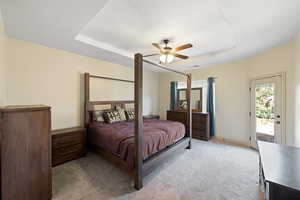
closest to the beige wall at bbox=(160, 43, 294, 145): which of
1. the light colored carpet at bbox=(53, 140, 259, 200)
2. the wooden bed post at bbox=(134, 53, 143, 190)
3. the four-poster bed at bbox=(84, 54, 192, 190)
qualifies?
the light colored carpet at bbox=(53, 140, 259, 200)

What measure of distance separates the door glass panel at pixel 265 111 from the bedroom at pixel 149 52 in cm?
31

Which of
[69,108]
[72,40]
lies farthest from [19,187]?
[72,40]

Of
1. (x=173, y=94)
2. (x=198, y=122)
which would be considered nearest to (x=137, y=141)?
(x=198, y=122)

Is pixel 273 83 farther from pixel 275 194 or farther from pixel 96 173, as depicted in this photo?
pixel 96 173

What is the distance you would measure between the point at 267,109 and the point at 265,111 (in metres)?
0.08

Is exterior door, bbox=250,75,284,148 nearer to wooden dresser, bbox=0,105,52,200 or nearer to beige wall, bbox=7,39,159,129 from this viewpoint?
beige wall, bbox=7,39,159,129

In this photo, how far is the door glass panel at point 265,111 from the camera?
3412 mm

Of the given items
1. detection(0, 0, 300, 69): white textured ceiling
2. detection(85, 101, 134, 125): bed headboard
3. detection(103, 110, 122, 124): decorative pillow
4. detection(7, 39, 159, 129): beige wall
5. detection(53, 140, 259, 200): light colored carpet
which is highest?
detection(0, 0, 300, 69): white textured ceiling

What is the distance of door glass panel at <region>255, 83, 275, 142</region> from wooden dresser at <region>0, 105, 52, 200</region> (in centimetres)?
492

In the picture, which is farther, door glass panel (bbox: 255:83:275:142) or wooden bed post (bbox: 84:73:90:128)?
wooden bed post (bbox: 84:73:90:128)

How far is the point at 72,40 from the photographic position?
2740mm

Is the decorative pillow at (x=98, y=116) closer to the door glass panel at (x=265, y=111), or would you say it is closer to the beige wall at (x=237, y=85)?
the beige wall at (x=237, y=85)

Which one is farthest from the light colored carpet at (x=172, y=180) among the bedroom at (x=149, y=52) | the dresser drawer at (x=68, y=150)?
the dresser drawer at (x=68, y=150)

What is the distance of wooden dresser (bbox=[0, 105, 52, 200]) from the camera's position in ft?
4.92
